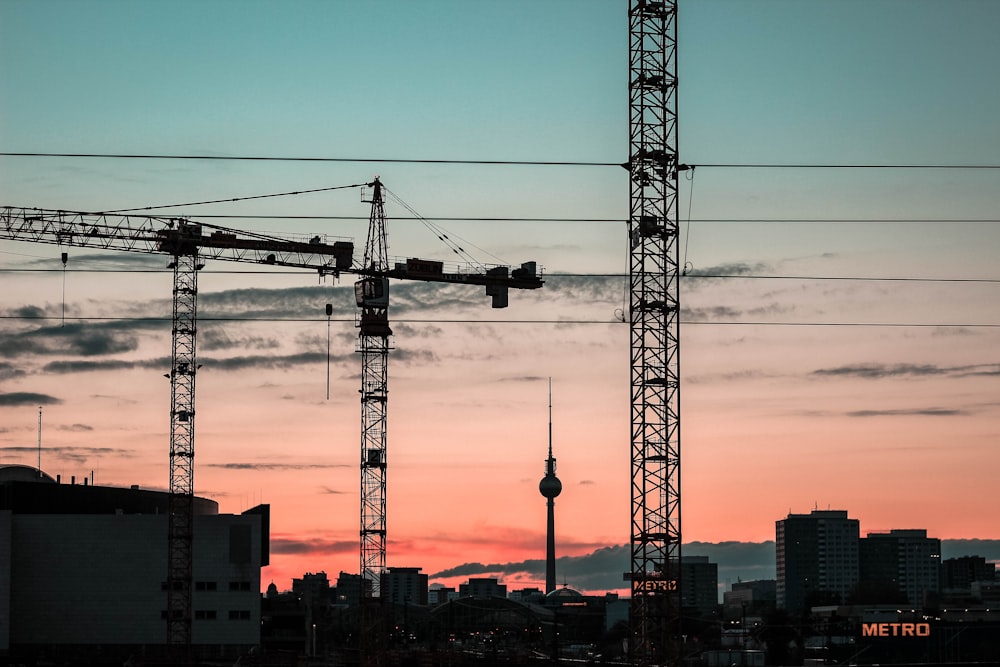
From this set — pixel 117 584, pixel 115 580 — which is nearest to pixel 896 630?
pixel 117 584

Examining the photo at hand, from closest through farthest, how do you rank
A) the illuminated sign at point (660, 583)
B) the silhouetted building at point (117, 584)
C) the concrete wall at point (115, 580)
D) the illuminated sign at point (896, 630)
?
the illuminated sign at point (660, 583)
the silhouetted building at point (117, 584)
the concrete wall at point (115, 580)
the illuminated sign at point (896, 630)

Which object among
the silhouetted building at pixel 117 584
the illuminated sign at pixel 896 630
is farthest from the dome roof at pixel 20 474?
the illuminated sign at pixel 896 630

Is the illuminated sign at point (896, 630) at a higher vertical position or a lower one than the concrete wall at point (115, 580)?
lower

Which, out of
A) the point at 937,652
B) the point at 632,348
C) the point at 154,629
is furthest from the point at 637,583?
the point at 937,652

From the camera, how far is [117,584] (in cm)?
16788

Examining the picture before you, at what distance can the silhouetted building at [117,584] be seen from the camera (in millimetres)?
166500

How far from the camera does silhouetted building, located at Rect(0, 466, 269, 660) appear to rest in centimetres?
16650

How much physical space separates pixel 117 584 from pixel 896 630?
4008 inches

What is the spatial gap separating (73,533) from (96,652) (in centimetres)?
1482

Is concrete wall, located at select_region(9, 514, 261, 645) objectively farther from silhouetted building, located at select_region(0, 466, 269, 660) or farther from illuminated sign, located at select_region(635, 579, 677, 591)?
illuminated sign, located at select_region(635, 579, 677, 591)

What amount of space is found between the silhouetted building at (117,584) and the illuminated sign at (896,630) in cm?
8126

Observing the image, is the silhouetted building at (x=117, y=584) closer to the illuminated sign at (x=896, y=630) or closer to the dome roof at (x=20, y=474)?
the dome roof at (x=20, y=474)

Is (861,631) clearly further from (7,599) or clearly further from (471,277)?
(7,599)

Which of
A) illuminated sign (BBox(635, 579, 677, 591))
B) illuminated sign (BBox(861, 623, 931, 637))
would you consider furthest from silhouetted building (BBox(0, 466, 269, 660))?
illuminated sign (BBox(635, 579, 677, 591))
